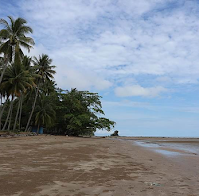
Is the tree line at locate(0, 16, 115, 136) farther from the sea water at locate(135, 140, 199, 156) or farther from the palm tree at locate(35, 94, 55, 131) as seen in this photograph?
the sea water at locate(135, 140, 199, 156)

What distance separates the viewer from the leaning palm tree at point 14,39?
1025 inches

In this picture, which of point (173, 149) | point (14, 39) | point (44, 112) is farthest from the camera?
point (44, 112)

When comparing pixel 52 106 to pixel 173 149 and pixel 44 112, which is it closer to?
pixel 44 112

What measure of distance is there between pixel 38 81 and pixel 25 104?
7.33 meters

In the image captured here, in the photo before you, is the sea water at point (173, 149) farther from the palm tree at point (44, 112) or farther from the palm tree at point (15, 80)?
the palm tree at point (44, 112)

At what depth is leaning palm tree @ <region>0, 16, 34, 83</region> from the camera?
26.0 metres

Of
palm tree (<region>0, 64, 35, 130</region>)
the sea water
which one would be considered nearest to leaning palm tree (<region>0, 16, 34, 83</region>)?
palm tree (<region>0, 64, 35, 130</region>)

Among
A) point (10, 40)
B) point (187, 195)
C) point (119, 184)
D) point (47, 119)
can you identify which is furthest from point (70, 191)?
point (47, 119)

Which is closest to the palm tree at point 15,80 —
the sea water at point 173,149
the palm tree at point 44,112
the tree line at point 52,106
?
the tree line at point 52,106

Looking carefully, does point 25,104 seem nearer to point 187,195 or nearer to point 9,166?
point 9,166

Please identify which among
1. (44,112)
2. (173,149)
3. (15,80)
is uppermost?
(15,80)

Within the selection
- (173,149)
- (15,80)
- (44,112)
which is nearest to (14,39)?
(15,80)

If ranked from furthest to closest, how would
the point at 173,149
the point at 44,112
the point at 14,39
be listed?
the point at 44,112 < the point at 14,39 < the point at 173,149

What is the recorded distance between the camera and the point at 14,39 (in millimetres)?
26516
